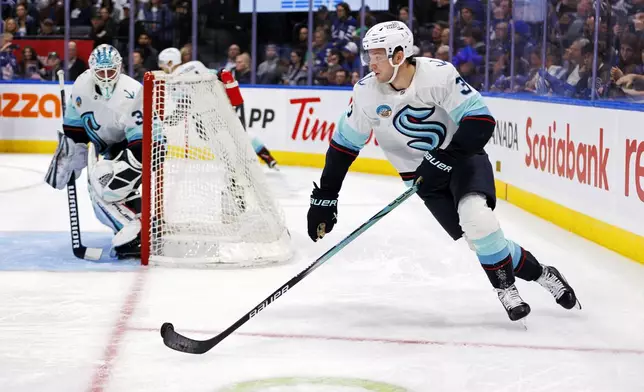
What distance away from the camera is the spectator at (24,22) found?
454 inches

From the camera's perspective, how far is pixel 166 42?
36.9 feet

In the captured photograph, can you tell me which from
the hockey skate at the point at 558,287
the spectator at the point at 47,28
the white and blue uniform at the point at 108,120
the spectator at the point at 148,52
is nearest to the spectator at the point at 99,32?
the spectator at the point at 148,52

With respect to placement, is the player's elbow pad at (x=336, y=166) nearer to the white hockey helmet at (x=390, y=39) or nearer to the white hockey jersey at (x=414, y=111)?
the white hockey jersey at (x=414, y=111)

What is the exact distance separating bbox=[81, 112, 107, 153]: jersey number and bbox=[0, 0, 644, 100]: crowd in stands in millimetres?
2838

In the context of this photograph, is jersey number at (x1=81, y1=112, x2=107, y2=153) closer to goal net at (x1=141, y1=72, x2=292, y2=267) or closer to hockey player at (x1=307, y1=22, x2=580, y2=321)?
goal net at (x1=141, y1=72, x2=292, y2=267)

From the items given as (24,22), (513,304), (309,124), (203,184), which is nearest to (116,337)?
(513,304)

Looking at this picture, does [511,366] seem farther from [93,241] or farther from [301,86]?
[301,86]

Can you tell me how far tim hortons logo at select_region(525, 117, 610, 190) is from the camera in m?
5.67

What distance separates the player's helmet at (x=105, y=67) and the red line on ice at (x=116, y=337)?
37.5 inches

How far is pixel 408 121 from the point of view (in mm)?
3658

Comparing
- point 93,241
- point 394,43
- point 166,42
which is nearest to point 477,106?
point 394,43

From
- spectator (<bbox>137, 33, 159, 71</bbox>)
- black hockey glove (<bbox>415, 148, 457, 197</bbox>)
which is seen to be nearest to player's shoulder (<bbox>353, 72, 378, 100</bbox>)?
black hockey glove (<bbox>415, 148, 457, 197</bbox>)

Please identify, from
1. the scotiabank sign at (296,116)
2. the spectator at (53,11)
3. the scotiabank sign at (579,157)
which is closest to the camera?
the scotiabank sign at (579,157)

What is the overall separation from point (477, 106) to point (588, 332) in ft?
2.88
